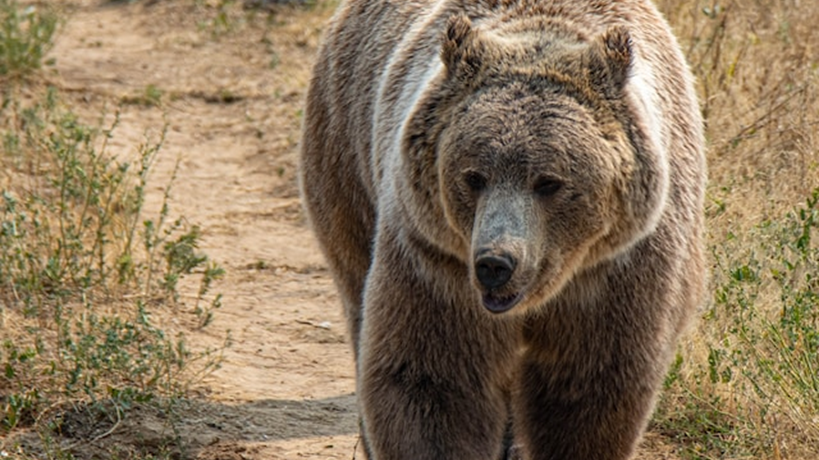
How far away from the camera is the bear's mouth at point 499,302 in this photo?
377 cm

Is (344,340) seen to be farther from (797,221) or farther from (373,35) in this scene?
(797,221)

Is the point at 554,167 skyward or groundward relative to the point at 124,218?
skyward

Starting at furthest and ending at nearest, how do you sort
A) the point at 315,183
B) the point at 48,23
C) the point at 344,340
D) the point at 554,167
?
the point at 48,23
the point at 344,340
the point at 315,183
the point at 554,167

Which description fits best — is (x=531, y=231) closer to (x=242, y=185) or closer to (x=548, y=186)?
(x=548, y=186)

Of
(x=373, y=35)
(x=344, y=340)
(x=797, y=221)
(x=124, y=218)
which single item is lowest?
(x=344, y=340)

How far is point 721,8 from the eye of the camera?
8.02 meters

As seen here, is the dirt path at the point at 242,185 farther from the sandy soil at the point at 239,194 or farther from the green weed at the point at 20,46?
the green weed at the point at 20,46

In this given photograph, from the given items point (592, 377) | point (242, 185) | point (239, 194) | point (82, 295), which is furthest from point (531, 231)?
point (242, 185)

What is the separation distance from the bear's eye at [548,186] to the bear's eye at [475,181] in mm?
165

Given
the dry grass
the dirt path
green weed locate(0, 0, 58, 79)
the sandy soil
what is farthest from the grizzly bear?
green weed locate(0, 0, 58, 79)

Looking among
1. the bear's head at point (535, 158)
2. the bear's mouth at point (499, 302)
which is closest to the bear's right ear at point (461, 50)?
the bear's head at point (535, 158)

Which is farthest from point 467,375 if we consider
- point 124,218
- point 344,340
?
point 124,218

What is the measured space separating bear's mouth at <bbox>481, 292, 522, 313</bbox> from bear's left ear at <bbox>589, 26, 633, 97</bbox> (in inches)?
28.6

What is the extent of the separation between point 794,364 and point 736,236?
1.08 meters
